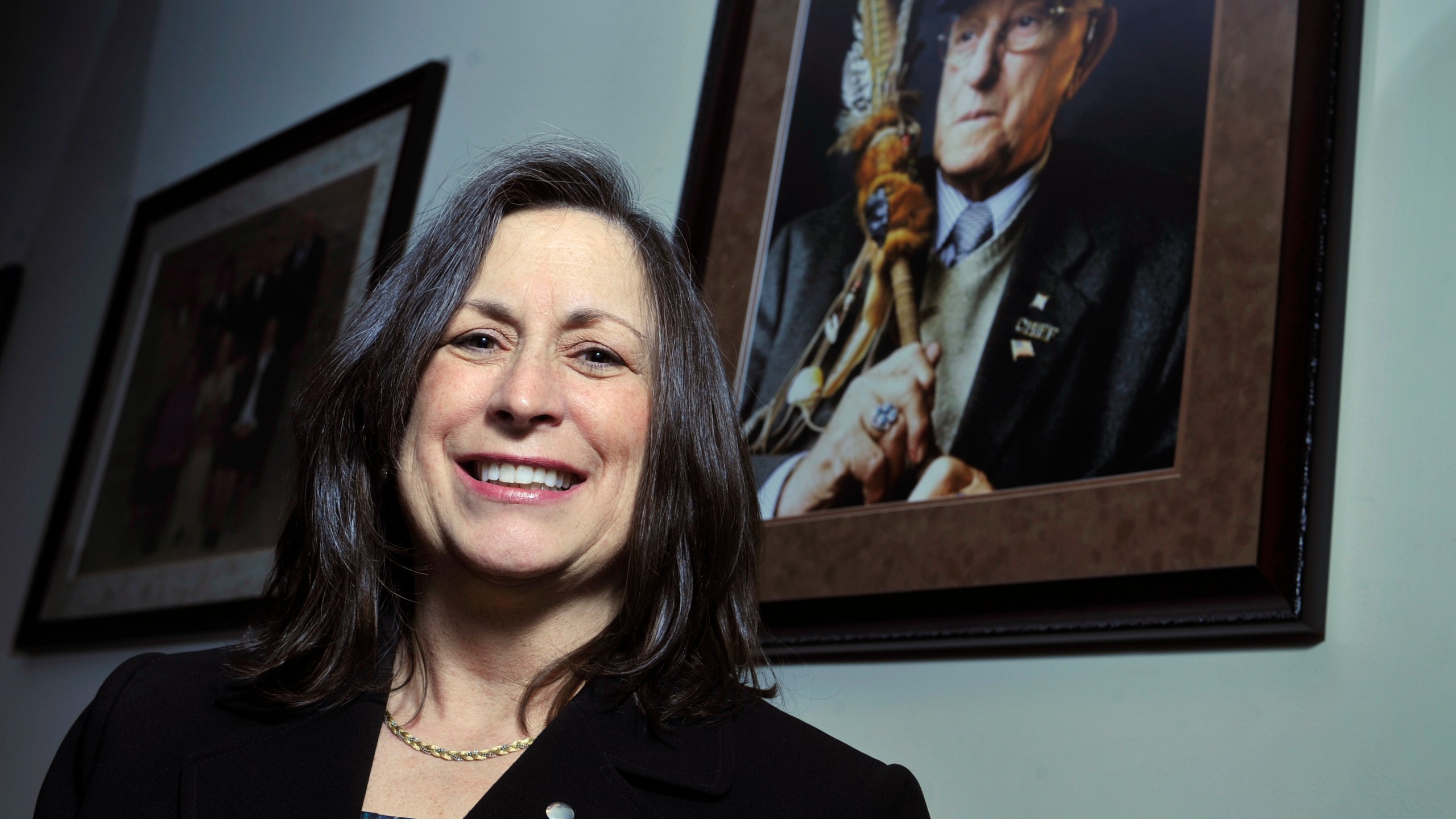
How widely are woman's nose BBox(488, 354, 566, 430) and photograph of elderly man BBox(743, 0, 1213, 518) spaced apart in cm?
61

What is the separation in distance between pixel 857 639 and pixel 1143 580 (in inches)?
17.2

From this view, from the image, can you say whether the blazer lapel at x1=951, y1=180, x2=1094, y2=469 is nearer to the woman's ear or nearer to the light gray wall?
the woman's ear

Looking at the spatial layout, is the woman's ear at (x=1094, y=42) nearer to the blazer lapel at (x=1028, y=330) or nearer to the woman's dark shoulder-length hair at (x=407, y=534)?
the blazer lapel at (x=1028, y=330)

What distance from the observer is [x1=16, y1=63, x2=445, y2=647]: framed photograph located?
10.1 feet

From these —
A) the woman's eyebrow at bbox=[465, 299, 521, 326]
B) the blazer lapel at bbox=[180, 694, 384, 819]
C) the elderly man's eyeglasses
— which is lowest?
the blazer lapel at bbox=[180, 694, 384, 819]

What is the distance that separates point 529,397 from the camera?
1501 millimetres

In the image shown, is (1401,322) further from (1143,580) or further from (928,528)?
(928,528)

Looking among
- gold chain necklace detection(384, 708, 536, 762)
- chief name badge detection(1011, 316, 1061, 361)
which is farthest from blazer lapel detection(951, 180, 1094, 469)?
gold chain necklace detection(384, 708, 536, 762)

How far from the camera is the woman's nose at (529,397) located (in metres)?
1.50

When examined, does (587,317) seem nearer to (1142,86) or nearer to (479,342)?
(479,342)

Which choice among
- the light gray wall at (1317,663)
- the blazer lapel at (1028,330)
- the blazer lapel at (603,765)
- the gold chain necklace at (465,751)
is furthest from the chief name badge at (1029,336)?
the gold chain necklace at (465,751)

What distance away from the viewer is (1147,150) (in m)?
1.83

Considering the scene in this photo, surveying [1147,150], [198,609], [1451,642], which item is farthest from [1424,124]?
[198,609]

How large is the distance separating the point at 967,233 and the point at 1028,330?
20cm
